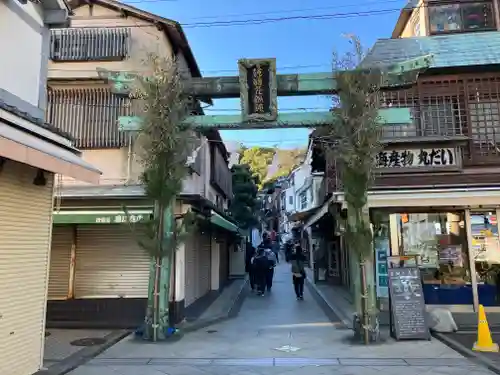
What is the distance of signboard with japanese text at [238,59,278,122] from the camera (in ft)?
A: 32.6

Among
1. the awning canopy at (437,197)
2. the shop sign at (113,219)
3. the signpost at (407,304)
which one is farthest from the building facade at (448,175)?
the shop sign at (113,219)

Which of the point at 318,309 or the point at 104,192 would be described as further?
the point at 318,309

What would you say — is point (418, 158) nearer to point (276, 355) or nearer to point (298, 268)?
point (298, 268)

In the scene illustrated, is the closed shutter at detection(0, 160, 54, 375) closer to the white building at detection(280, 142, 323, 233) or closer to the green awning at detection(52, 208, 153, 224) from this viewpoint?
the green awning at detection(52, 208, 153, 224)

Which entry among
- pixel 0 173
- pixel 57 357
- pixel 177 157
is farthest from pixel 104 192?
pixel 0 173

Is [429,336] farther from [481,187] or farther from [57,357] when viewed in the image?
[57,357]

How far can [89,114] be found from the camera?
12078 mm

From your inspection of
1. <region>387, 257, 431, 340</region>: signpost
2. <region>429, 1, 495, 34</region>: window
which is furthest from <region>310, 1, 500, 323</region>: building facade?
<region>429, 1, 495, 34</region>: window

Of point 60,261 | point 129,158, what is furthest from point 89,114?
point 60,261

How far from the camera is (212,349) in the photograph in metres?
8.62

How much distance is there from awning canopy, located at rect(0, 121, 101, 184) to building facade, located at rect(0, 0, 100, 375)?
0.04 feet

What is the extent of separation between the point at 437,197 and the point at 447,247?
216 centimetres

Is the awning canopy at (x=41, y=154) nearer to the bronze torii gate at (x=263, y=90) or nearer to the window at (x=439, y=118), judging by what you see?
the bronze torii gate at (x=263, y=90)

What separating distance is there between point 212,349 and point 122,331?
10.2 feet
